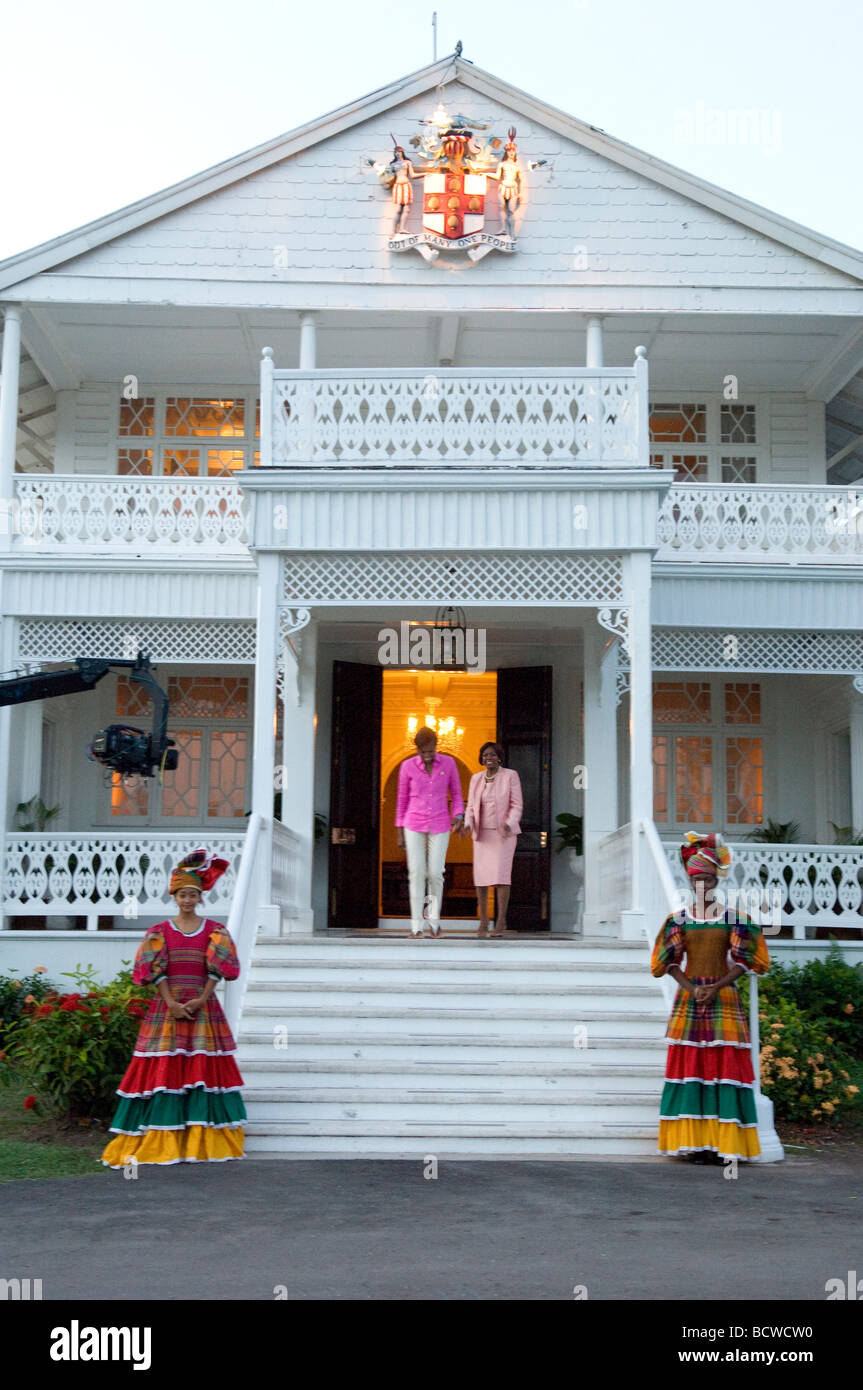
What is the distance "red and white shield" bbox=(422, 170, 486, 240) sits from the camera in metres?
15.0

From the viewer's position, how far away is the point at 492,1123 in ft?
30.2

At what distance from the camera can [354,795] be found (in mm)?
15750

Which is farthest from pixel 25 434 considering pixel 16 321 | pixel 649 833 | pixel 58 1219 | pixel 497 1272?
pixel 497 1272

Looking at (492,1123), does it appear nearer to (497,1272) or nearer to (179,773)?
(497,1272)

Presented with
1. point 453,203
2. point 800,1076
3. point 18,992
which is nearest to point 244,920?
point 800,1076

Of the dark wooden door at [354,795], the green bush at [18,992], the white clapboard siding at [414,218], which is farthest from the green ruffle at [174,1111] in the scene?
the white clapboard siding at [414,218]

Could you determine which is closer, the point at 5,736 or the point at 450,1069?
the point at 450,1069

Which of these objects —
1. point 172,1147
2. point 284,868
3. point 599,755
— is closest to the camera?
point 172,1147

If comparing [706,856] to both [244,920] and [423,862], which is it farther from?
[423,862]

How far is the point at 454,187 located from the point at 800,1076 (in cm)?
939

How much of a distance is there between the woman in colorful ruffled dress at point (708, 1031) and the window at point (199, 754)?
879 cm

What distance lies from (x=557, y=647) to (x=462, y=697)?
456 cm

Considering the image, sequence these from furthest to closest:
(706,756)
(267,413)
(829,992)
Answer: (706,756) → (829,992) → (267,413)
